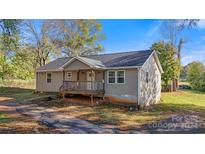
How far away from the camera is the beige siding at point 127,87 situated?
35.1ft

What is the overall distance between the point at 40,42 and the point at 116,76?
6.11m

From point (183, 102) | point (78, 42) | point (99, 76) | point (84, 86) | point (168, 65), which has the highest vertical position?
point (78, 42)

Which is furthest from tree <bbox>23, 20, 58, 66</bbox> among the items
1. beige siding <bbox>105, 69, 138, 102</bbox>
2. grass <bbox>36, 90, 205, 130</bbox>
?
beige siding <bbox>105, 69, 138, 102</bbox>

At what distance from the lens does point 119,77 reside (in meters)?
11.3

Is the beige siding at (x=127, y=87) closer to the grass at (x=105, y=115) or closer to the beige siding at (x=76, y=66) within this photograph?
the grass at (x=105, y=115)

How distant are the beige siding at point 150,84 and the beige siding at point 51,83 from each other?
219 inches

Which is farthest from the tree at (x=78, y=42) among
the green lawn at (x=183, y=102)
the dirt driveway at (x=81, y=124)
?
the dirt driveway at (x=81, y=124)

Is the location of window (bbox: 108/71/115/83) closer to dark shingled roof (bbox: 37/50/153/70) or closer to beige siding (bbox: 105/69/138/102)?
beige siding (bbox: 105/69/138/102)

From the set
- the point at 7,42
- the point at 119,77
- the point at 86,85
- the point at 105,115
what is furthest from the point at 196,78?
the point at 7,42

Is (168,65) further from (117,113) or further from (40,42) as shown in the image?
(40,42)
